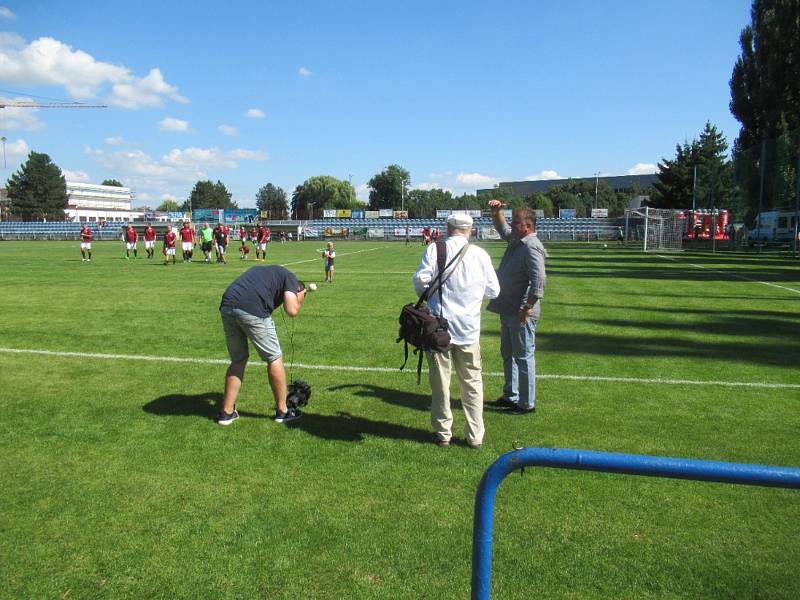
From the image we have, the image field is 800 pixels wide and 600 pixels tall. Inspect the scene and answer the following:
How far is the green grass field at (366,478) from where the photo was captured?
11.1 ft

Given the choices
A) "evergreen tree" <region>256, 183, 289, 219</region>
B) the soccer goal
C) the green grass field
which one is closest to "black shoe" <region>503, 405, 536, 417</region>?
the green grass field

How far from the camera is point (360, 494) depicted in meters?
4.34

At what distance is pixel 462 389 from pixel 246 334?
2.13 metres

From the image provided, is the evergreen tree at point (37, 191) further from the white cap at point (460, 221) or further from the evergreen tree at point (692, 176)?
the white cap at point (460, 221)

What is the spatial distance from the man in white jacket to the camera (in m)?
1.58

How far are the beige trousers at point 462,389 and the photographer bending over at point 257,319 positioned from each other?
1487 millimetres

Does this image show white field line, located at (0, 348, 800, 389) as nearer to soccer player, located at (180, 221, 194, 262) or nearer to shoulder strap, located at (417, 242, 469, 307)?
shoulder strap, located at (417, 242, 469, 307)

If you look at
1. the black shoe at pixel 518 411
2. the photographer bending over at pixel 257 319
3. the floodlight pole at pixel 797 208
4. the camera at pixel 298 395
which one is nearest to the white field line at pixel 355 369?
the black shoe at pixel 518 411

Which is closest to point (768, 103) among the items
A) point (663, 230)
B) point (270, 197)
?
point (663, 230)

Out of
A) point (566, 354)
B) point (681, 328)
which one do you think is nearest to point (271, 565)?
point (566, 354)

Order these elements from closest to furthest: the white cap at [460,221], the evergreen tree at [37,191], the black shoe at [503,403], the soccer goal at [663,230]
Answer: the white cap at [460,221]
the black shoe at [503,403]
the soccer goal at [663,230]
the evergreen tree at [37,191]

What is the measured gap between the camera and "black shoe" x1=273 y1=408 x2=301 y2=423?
5.88 meters

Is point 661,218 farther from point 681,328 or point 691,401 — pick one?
point 691,401

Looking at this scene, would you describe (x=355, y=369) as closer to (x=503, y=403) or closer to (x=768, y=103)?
(x=503, y=403)
